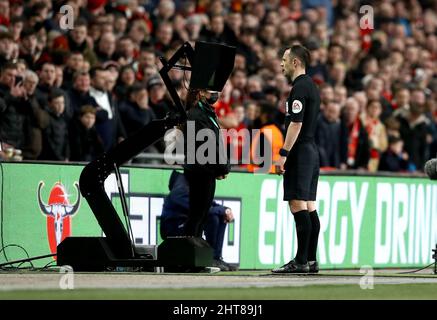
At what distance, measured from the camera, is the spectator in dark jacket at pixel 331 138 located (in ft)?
62.9

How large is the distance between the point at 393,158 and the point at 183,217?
20.2 feet

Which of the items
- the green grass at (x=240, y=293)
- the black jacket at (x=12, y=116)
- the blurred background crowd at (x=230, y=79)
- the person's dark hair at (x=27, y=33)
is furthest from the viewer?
the person's dark hair at (x=27, y=33)

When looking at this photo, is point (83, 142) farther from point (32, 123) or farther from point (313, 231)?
point (313, 231)

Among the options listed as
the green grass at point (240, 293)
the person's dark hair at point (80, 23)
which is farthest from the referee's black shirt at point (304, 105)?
the person's dark hair at point (80, 23)

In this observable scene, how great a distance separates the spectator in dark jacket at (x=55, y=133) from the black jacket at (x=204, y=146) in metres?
2.93

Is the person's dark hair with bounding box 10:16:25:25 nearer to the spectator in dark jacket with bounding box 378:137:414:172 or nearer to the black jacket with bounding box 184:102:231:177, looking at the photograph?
the black jacket with bounding box 184:102:231:177

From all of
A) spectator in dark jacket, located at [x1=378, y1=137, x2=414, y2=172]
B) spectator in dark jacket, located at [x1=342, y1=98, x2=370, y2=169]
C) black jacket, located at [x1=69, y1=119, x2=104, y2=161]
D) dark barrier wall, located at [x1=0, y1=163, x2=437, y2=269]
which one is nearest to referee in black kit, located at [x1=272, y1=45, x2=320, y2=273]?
dark barrier wall, located at [x1=0, y1=163, x2=437, y2=269]

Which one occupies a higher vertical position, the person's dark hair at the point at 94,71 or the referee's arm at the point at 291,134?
the person's dark hair at the point at 94,71

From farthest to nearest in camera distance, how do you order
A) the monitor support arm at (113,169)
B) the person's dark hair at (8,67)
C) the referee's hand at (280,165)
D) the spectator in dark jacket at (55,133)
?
the spectator in dark jacket at (55,133) → the person's dark hair at (8,67) → the referee's hand at (280,165) → the monitor support arm at (113,169)

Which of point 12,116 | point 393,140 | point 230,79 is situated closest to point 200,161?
point 12,116

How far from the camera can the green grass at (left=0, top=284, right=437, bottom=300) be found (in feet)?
32.5

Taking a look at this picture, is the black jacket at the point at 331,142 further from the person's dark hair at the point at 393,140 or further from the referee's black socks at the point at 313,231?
the referee's black socks at the point at 313,231

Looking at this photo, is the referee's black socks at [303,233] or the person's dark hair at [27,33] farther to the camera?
the person's dark hair at [27,33]

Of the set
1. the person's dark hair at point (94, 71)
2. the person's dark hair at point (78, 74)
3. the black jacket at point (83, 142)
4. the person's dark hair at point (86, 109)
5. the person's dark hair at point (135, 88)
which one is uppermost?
the person's dark hair at point (94, 71)
